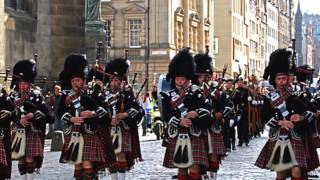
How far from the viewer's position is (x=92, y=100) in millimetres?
11227

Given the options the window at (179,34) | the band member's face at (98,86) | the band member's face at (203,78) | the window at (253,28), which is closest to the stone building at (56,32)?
the band member's face at (98,86)

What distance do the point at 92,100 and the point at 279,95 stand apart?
2.69 meters

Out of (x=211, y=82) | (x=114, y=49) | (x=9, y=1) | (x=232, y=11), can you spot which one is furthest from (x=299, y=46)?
(x=211, y=82)

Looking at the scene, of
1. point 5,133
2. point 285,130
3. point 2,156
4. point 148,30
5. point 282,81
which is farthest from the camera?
point 148,30

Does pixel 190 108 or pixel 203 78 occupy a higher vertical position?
pixel 203 78

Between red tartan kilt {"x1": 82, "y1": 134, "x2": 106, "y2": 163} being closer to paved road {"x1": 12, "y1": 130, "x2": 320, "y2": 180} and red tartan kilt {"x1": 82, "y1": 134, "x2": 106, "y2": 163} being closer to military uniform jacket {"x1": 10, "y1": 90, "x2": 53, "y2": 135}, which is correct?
military uniform jacket {"x1": 10, "y1": 90, "x2": 53, "y2": 135}

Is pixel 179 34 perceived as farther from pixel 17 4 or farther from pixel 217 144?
pixel 217 144

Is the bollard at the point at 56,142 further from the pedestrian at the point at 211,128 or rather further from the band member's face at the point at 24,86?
the pedestrian at the point at 211,128

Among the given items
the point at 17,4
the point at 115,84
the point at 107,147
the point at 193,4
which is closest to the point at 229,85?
the point at 115,84

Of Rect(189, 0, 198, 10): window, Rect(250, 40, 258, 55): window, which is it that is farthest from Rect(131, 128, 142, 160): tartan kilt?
Rect(250, 40, 258, 55): window

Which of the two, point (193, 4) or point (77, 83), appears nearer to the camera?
point (77, 83)

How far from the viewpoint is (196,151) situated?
10.6 m

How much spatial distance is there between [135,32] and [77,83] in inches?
1918

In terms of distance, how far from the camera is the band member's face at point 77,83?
37.0 feet
